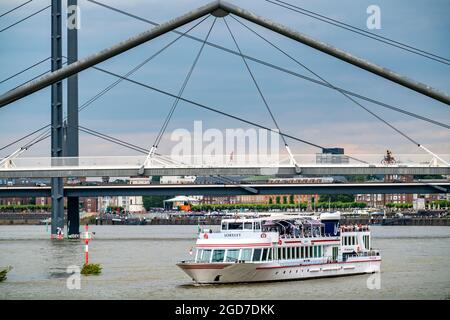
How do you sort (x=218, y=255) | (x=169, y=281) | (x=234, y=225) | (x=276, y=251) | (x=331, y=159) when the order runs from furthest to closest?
A: 1. (x=331, y=159)
2. (x=169, y=281)
3. (x=276, y=251)
4. (x=234, y=225)
5. (x=218, y=255)

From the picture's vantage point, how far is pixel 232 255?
157 ft

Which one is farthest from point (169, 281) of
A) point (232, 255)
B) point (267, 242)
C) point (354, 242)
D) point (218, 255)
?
point (354, 242)

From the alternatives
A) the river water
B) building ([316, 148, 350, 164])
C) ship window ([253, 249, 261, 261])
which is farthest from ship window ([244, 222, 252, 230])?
building ([316, 148, 350, 164])

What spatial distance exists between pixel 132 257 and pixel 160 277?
1561 cm

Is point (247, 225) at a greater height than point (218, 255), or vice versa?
point (247, 225)

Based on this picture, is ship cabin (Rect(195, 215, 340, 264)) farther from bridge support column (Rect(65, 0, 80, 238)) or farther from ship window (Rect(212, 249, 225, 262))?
bridge support column (Rect(65, 0, 80, 238))

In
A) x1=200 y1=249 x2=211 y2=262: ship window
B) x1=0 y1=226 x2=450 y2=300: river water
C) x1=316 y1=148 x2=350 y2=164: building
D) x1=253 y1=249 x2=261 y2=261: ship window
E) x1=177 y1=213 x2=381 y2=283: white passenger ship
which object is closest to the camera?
x1=0 y1=226 x2=450 y2=300: river water

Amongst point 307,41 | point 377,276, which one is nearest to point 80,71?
point 307,41

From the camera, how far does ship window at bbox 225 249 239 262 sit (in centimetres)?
4762

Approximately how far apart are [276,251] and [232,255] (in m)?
2.08

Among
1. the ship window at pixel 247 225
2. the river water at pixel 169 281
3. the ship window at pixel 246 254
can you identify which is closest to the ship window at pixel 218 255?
the ship window at pixel 246 254

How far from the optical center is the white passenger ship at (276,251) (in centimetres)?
4759

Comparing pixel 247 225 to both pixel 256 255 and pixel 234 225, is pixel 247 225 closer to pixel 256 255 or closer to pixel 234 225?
pixel 234 225
